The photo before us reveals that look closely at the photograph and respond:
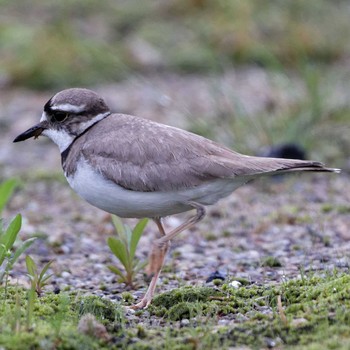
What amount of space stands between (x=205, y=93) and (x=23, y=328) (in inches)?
304

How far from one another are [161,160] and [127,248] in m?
0.86

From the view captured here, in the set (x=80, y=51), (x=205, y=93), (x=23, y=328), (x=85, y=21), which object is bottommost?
(x=23, y=328)

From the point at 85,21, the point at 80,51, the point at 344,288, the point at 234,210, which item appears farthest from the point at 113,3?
the point at 344,288

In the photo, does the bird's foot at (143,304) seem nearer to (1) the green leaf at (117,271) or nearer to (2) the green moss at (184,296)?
(2) the green moss at (184,296)

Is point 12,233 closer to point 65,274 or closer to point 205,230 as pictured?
point 65,274

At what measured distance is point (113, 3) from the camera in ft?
46.9

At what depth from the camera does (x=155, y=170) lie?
490 cm

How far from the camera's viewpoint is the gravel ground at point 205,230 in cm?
578

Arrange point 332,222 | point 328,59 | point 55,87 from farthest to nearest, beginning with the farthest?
point 328,59 → point 55,87 → point 332,222

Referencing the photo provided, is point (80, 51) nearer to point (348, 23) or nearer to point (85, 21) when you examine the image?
point (85, 21)

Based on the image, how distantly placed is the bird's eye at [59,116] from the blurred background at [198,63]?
10.3 ft

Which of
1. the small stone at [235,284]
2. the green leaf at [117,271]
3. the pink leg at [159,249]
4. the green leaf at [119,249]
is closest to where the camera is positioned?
the pink leg at [159,249]

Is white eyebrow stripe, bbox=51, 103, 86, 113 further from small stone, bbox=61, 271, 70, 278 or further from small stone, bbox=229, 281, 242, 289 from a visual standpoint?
small stone, bbox=229, 281, 242, 289

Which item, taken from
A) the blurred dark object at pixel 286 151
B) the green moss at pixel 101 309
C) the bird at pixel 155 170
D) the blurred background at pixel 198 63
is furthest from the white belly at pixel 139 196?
the blurred background at pixel 198 63
